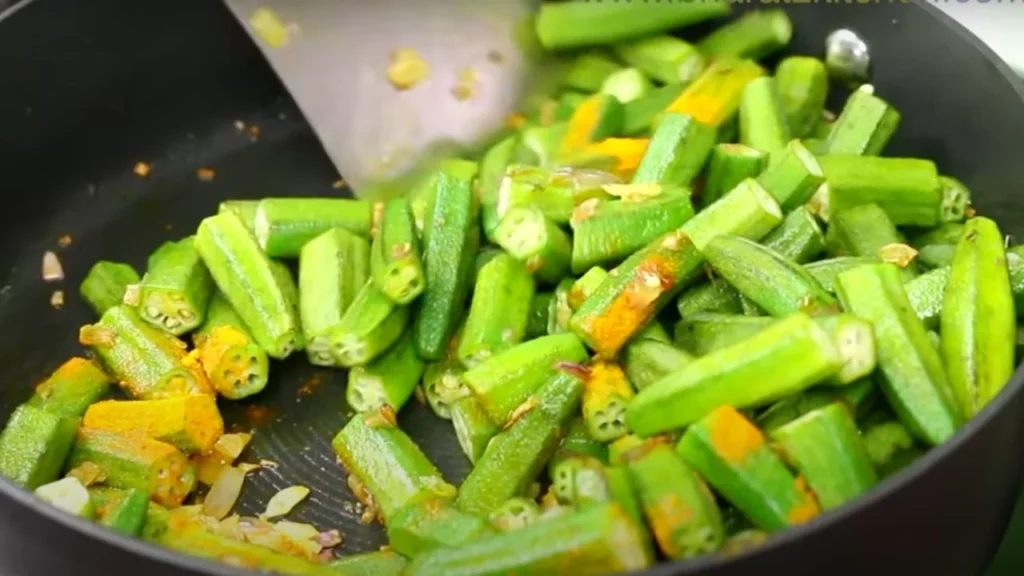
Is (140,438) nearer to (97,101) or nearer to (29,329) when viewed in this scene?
(29,329)

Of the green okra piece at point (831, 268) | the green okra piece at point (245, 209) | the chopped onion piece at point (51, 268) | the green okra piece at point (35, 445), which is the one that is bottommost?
the green okra piece at point (831, 268)

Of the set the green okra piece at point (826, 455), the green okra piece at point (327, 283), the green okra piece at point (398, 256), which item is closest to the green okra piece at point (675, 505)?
the green okra piece at point (826, 455)

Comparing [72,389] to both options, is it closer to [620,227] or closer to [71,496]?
[71,496]

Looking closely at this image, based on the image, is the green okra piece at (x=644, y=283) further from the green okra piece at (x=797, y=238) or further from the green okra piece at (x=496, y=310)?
the green okra piece at (x=496, y=310)

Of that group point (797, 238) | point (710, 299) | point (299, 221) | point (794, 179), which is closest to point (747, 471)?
point (710, 299)

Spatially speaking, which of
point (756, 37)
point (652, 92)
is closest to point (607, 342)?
point (652, 92)

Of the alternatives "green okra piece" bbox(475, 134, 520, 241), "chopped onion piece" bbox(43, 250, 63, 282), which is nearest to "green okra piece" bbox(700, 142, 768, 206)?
"green okra piece" bbox(475, 134, 520, 241)

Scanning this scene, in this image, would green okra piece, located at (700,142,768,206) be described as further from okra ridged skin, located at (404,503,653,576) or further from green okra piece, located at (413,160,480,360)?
okra ridged skin, located at (404,503,653,576)
